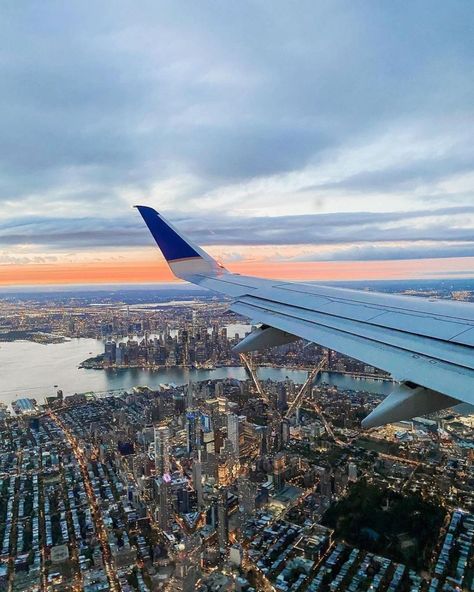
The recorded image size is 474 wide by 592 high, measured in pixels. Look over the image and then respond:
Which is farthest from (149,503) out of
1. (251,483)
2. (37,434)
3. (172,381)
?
(172,381)

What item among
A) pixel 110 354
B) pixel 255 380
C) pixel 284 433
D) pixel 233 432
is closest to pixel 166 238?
pixel 233 432

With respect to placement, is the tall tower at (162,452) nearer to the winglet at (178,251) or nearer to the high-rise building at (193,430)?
the high-rise building at (193,430)

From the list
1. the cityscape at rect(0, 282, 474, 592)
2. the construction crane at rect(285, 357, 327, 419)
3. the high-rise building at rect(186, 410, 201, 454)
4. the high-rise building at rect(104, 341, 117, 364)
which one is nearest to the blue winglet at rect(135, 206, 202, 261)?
the cityscape at rect(0, 282, 474, 592)

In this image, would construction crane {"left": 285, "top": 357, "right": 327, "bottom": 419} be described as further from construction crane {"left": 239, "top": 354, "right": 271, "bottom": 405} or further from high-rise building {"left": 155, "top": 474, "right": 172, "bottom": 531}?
high-rise building {"left": 155, "top": 474, "right": 172, "bottom": 531}

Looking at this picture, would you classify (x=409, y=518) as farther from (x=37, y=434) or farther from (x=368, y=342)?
(x=37, y=434)

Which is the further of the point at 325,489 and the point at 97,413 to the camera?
the point at 97,413

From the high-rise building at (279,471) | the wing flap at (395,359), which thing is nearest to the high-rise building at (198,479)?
the high-rise building at (279,471)
